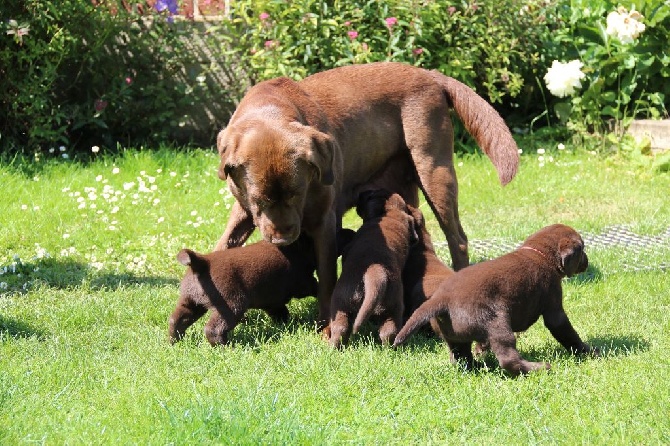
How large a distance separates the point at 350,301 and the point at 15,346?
1808mm

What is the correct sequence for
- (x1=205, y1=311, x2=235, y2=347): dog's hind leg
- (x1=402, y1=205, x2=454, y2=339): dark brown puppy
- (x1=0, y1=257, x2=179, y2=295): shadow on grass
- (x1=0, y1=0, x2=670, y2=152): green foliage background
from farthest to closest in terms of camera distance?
(x1=0, y1=0, x2=670, y2=152): green foliage background
(x1=0, y1=257, x2=179, y2=295): shadow on grass
(x1=402, y1=205, x2=454, y2=339): dark brown puppy
(x1=205, y1=311, x2=235, y2=347): dog's hind leg

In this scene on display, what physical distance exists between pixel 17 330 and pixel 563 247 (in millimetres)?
3068

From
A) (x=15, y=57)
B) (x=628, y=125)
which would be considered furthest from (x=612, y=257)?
(x=15, y=57)

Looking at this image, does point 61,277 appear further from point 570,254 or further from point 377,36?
point 377,36

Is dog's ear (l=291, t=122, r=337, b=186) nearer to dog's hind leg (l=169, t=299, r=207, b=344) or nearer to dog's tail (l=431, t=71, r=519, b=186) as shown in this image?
dog's hind leg (l=169, t=299, r=207, b=344)

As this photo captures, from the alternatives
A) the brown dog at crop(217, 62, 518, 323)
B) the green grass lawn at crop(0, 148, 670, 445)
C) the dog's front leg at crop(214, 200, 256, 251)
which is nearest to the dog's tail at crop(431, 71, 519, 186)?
the brown dog at crop(217, 62, 518, 323)

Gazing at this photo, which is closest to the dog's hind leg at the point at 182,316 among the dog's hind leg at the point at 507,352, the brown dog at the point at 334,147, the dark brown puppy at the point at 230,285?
the dark brown puppy at the point at 230,285

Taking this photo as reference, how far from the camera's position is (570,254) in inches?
197

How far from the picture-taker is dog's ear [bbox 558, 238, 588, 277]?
16.4 ft

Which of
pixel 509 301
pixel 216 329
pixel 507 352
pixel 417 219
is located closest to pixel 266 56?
pixel 417 219

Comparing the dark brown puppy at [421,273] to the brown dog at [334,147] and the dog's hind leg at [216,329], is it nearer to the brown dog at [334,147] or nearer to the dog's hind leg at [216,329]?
the brown dog at [334,147]

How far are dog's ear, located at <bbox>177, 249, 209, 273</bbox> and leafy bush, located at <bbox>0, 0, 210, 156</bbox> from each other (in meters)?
4.61

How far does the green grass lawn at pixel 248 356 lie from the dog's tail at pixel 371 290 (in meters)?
0.19

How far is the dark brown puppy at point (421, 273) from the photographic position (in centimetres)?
565
